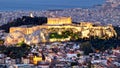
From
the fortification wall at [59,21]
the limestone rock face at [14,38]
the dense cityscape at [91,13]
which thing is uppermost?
the fortification wall at [59,21]

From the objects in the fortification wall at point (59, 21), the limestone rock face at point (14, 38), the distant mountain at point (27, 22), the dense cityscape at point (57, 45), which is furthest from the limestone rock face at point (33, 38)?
the distant mountain at point (27, 22)

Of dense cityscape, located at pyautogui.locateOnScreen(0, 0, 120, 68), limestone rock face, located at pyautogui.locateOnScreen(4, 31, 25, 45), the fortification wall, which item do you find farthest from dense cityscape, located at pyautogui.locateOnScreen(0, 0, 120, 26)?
limestone rock face, located at pyautogui.locateOnScreen(4, 31, 25, 45)

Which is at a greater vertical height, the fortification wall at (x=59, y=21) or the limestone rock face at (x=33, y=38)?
the fortification wall at (x=59, y=21)

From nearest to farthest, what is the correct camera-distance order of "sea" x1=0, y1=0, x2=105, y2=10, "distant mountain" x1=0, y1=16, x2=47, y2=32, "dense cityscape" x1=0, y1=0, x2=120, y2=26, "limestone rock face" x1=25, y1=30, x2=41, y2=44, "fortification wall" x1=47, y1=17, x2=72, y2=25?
"limestone rock face" x1=25, y1=30, x2=41, y2=44, "fortification wall" x1=47, y1=17, x2=72, y2=25, "distant mountain" x1=0, y1=16, x2=47, y2=32, "dense cityscape" x1=0, y1=0, x2=120, y2=26, "sea" x1=0, y1=0, x2=105, y2=10

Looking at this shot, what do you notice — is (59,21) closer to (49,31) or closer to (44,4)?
(49,31)

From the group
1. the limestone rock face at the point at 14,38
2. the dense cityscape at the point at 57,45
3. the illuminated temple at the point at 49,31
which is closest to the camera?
the dense cityscape at the point at 57,45

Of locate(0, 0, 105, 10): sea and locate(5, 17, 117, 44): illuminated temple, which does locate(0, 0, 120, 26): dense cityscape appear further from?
locate(5, 17, 117, 44): illuminated temple

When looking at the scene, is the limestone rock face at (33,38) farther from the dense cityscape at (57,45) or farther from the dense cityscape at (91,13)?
the dense cityscape at (91,13)

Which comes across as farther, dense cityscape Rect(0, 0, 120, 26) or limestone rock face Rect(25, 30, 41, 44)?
dense cityscape Rect(0, 0, 120, 26)
